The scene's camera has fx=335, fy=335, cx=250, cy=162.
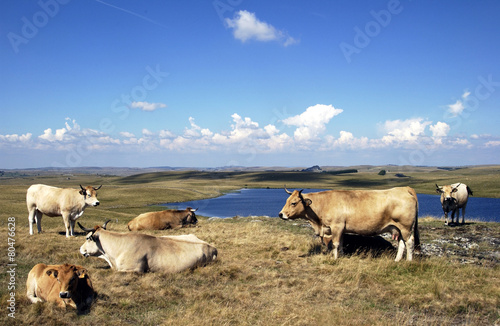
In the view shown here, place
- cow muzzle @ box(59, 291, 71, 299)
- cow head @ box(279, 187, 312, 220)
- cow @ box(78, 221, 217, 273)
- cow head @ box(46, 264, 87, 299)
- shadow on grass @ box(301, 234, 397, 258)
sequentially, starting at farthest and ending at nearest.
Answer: cow head @ box(279, 187, 312, 220)
shadow on grass @ box(301, 234, 397, 258)
cow @ box(78, 221, 217, 273)
cow head @ box(46, 264, 87, 299)
cow muzzle @ box(59, 291, 71, 299)

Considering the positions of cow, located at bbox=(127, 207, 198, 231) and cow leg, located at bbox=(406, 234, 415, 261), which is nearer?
cow leg, located at bbox=(406, 234, 415, 261)

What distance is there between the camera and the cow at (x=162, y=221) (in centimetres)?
1860

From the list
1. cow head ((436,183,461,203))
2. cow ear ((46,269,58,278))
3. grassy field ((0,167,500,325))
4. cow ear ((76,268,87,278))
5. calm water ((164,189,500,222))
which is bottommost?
calm water ((164,189,500,222))

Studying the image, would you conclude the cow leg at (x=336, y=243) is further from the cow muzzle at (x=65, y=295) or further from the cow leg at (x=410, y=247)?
the cow muzzle at (x=65, y=295)

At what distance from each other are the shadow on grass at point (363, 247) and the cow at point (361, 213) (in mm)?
521

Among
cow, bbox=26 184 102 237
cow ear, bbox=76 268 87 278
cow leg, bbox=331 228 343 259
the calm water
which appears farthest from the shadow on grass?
the calm water

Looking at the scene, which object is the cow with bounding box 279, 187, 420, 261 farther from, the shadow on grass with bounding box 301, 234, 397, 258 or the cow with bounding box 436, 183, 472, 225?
the cow with bounding box 436, 183, 472, 225

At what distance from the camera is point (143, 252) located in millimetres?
9164

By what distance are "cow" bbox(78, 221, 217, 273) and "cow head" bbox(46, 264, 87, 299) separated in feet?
7.37

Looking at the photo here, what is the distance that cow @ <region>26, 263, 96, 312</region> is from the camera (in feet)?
21.2

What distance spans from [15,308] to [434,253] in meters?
11.8

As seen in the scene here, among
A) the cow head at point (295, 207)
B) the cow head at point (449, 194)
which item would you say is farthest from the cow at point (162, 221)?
the cow head at point (449, 194)

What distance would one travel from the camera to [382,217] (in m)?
10.3

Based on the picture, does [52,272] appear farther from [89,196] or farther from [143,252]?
[89,196]
